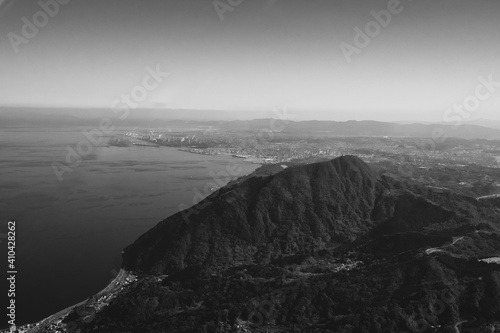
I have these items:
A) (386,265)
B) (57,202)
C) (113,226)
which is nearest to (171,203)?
(113,226)

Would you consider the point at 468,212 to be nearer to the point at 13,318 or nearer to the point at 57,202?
the point at 13,318

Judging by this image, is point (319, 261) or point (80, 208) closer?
point (319, 261)

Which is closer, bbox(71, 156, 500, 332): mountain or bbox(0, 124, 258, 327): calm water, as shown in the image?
bbox(71, 156, 500, 332): mountain

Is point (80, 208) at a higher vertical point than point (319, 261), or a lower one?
higher

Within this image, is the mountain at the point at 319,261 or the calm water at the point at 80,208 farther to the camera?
the calm water at the point at 80,208
